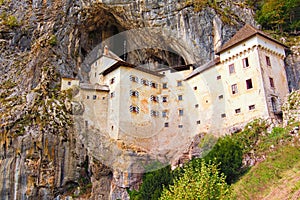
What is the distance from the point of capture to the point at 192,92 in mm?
39375

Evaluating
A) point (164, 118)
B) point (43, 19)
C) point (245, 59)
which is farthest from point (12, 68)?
point (245, 59)

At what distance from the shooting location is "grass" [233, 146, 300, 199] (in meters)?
22.6

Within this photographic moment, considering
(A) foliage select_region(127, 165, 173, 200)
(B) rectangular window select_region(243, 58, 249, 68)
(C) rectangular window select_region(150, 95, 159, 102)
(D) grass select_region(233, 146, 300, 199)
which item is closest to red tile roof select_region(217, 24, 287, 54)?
(B) rectangular window select_region(243, 58, 249, 68)

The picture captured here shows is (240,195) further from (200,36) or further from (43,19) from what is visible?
(43,19)

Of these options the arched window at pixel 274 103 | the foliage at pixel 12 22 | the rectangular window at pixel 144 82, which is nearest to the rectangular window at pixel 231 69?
the arched window at pixel 274 103

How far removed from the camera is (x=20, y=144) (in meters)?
36.4

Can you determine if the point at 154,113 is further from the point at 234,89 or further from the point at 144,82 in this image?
the point at 234,89

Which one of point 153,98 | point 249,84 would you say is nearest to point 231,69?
point 249,84

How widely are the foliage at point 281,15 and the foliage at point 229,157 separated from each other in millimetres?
23750

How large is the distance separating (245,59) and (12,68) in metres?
32.6

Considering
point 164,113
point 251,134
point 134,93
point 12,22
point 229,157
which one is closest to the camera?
point 229,157

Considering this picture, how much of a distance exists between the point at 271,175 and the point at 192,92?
661 inches

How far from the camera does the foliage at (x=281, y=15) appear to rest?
1773 inches

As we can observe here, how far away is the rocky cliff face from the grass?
1362 cm
